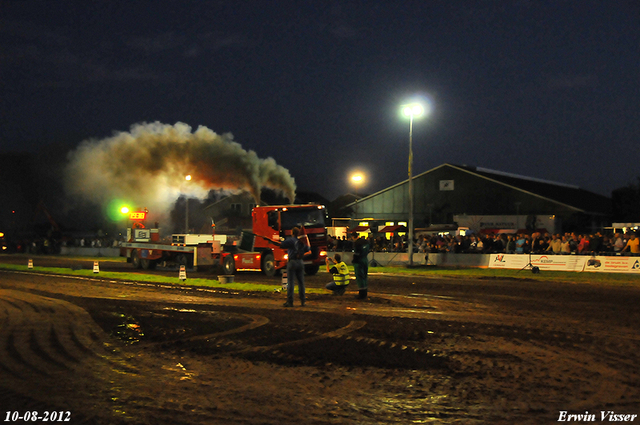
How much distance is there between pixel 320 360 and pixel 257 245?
17.7 meters

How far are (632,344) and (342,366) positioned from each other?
5041mm

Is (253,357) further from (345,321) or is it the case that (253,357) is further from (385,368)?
(345,321)

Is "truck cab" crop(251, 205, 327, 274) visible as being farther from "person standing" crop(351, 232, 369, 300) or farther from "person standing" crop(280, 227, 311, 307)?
"person standing" crop(280, 227, 311, 307)

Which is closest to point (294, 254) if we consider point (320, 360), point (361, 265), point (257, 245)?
A: point (361, 265)

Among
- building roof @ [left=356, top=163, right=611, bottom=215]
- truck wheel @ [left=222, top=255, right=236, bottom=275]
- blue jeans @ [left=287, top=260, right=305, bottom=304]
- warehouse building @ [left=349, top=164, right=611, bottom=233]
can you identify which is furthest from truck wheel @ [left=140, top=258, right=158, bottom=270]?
building roof @ [left=356, top=163, right=611, bottom=215]

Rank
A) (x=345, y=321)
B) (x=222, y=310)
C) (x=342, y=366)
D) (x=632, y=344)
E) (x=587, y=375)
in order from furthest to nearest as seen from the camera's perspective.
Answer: (x=222, y=310), (x=345, y=321), (x=632, y=344), (x=342, y=366), (x=587, y=375)

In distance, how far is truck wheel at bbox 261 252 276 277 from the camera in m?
25.3

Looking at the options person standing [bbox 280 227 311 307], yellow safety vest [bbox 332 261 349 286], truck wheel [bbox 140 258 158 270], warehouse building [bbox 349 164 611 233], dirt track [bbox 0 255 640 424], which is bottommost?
dirt track [bbox 0 255 640 424]

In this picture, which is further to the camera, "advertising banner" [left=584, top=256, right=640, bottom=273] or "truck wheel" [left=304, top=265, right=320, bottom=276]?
"truck wheel" [left=304, top=265, right=320, bottom=276]

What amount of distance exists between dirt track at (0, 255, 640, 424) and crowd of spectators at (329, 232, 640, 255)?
11603 mm

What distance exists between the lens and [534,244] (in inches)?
1088

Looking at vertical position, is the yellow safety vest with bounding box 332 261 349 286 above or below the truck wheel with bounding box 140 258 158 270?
above

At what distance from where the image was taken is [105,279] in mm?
23797

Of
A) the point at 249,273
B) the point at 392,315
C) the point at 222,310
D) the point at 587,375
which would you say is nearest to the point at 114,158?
the point at 249,273
